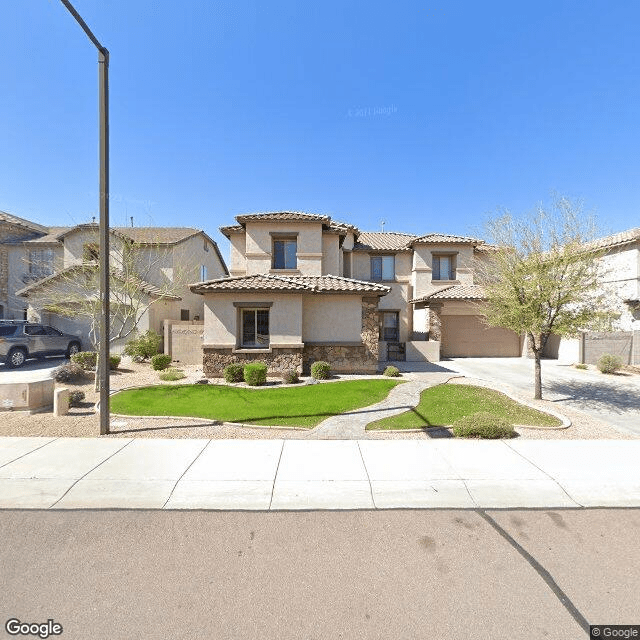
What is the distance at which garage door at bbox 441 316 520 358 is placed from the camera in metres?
20.5

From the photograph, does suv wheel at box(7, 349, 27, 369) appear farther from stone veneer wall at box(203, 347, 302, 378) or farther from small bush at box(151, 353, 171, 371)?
stone veneer wall at box(203, 347, 302, 378)

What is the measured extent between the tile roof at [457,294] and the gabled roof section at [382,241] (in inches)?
169

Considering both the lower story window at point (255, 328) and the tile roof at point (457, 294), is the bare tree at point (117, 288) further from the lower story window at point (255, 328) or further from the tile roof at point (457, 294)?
the tile roof at point (457, 294)

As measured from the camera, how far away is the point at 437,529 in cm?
394

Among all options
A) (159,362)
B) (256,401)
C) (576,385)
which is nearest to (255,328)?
(256,401)

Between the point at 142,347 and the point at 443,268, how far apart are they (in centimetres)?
2036

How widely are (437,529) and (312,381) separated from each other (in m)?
8.80

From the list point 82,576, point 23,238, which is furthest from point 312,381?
point 23,238

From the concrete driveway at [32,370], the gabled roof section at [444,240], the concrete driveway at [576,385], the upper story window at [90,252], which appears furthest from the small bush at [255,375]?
the gabled roof section at [444,240]

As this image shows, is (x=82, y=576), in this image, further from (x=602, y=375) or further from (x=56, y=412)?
(x=602, y=375)

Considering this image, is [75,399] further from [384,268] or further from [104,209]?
[384,268]

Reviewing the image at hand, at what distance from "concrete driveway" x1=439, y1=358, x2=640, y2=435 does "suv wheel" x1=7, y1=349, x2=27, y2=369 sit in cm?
2196

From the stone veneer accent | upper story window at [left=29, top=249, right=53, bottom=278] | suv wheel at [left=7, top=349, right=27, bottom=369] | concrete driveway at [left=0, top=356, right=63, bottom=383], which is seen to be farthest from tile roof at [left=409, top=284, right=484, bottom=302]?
upper story window at [left=29, top=249, right=53, bottom=278]

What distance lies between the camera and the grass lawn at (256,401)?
330 inches
